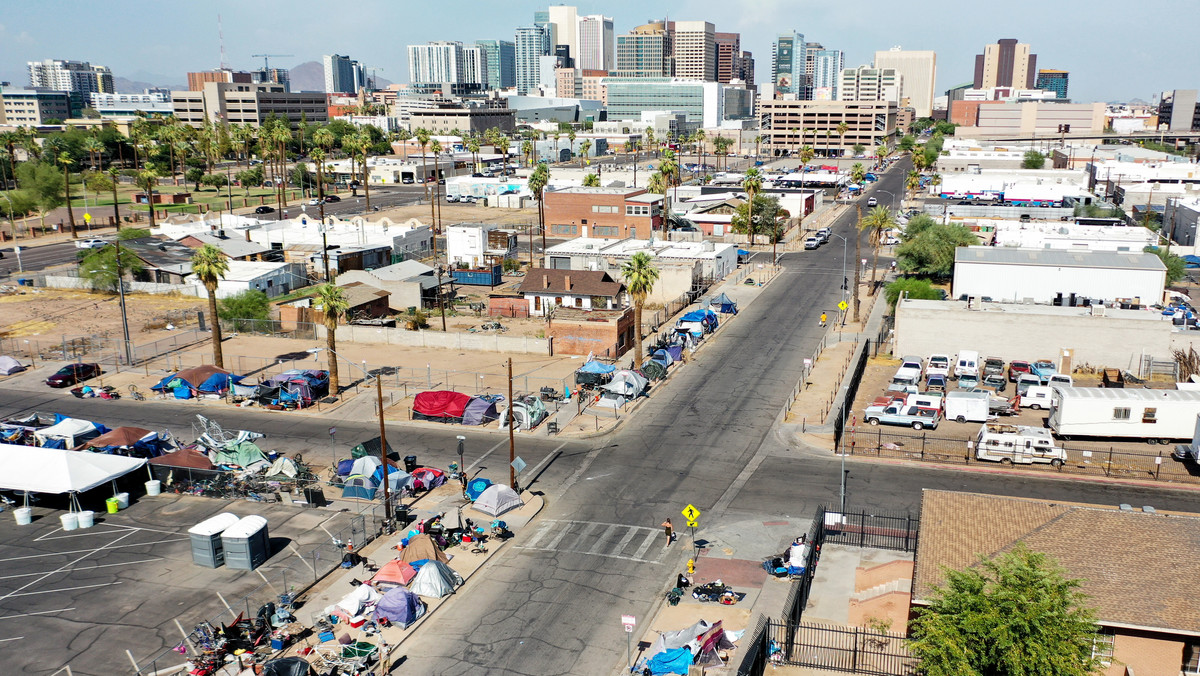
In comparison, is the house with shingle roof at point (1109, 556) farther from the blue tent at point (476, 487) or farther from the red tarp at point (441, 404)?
the red tarp at point (441, 404)

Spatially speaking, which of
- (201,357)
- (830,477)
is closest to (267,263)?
(201,357)

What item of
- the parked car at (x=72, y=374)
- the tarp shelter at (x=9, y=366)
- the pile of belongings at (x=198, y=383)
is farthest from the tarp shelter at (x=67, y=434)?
the tarp shelter at (x=9, y=366)

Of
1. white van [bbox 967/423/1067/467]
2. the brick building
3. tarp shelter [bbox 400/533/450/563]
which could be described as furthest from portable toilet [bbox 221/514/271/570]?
the brick building

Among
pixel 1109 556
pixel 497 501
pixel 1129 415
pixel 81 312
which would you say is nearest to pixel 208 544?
pixel 497 501

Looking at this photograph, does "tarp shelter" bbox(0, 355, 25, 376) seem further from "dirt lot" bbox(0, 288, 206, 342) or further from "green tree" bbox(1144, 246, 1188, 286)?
"green tree" bbox(1144, 246, 1188, 286)

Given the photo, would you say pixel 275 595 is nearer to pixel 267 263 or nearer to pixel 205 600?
pixel 205 600

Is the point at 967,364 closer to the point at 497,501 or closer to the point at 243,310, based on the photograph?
the point at 497,501
